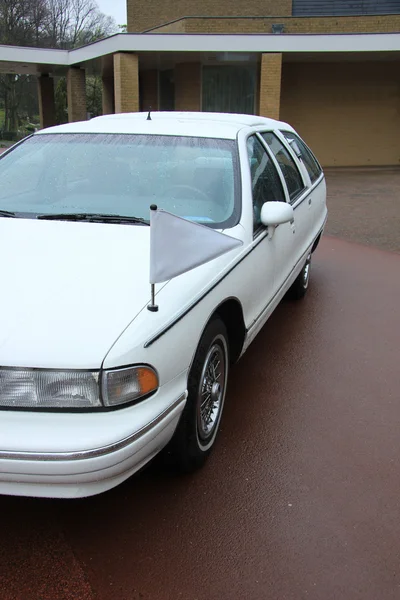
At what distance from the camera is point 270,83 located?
653 inches

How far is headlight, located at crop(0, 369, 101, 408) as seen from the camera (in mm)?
2213

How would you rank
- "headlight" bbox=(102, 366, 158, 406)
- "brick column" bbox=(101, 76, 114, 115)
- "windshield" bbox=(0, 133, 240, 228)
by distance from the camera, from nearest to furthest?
"headlight" bbox=(102, 366, 158, 406), "windshield" bbox=(0, 133, 240, 228), "brick column" bbox=(101, 76, 114, 115)

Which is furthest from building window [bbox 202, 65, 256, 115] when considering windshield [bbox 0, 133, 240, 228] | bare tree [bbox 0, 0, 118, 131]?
bare tree [bbox 0, 0, 118, 131]

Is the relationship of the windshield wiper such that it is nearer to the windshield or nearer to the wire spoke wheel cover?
the windshield

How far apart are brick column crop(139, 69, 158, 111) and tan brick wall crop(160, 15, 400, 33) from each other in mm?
1781

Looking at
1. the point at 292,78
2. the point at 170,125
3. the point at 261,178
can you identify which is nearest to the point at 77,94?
the point at 292,78

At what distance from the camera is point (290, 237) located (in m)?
4.54

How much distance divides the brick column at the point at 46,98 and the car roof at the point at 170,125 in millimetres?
22641

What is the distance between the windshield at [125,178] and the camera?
3539 millimetres

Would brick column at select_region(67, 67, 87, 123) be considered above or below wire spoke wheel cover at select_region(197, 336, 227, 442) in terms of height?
above

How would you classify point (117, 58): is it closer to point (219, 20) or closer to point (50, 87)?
point (219, 20)

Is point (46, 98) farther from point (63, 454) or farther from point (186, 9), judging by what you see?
point (63, 454)

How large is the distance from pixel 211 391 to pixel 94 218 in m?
1.21

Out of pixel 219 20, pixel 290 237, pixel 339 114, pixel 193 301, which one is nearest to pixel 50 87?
pixel 219 20
